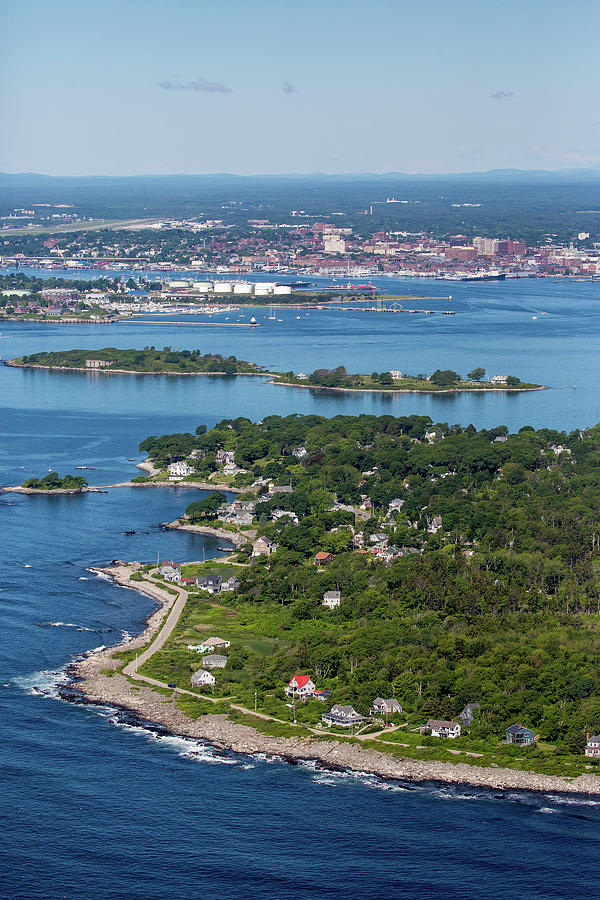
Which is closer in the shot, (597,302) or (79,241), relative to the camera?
(597,302)

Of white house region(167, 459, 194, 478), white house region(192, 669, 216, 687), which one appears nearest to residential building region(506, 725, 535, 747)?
white house region(192, 669, 216, 687)

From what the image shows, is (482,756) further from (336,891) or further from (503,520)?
(503,520)

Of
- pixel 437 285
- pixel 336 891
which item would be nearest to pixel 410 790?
pixel 336 891

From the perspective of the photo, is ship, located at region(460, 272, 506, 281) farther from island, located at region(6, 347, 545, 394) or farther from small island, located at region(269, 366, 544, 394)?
small island, located at region(269, 366, 544, 394)

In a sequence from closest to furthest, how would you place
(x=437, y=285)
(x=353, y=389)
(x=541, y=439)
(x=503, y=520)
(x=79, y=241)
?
(x=503, y=520)
(x=541, y=439)
(x=353, y=389)
(x=437, y=285)
(x=79, y=241)

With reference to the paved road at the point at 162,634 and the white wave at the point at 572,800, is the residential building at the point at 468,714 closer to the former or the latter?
the white wave at the point at 572,800

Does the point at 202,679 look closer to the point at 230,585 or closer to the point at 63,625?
the point at 63,625
